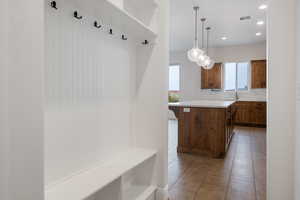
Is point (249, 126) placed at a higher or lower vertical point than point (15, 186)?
lower

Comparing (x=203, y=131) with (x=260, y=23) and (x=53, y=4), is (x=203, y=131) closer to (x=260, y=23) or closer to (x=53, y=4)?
(x=53, y=4)

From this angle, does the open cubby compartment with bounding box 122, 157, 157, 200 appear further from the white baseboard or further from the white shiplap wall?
the white shiplap wall

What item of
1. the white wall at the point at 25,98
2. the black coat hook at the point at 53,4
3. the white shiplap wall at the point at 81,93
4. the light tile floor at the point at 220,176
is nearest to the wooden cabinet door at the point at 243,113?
the light tile floor at the point at 220,176

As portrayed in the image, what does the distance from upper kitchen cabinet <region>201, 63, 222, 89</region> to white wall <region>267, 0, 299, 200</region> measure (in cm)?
619

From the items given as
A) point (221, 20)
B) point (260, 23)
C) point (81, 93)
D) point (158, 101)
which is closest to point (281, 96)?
point (158, 101)

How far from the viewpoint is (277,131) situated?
70.4 inches

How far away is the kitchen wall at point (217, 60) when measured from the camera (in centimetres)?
731

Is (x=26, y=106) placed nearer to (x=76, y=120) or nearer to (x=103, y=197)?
(x=76, y=120)

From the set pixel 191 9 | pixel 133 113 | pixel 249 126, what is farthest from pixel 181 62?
pixel 133 113

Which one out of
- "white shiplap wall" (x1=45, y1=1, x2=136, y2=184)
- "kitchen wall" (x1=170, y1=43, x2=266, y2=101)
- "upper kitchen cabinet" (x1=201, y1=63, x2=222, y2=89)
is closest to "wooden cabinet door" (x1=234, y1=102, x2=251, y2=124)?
"kitchen wall" (x1=170, y1=43, x2=266, y2=101)

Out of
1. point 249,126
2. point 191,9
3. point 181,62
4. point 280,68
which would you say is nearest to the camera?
point 280,68

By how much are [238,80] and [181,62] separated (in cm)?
245

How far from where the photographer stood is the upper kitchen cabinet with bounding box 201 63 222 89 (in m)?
7.76

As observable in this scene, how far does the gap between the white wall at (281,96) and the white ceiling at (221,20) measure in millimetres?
2433
